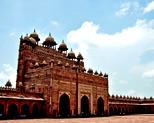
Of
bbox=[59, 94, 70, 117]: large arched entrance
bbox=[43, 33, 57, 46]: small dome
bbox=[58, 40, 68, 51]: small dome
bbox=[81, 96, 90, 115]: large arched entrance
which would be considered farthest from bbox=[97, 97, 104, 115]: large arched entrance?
bbox=[43, 33, 57, 46]: small dome

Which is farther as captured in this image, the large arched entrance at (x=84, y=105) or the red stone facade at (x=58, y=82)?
the large arched entrance at (x=84, y=105)

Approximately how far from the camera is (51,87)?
109ft

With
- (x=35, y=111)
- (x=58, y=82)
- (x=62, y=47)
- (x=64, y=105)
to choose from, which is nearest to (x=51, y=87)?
(x=58, y=82)

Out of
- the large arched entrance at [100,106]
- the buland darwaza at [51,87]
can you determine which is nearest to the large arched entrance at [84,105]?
the buland darwaza at [51,87]

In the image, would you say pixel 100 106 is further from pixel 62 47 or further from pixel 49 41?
pixel 49 41

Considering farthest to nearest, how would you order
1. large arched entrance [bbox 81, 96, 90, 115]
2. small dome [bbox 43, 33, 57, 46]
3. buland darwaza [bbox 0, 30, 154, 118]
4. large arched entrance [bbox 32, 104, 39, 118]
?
small dome [bbox 43, 33, 57, 46] → large arched entrance [bbox 81, 96, 90, 115] → large arched entrance [bbox 32, 104, 39, 118] → buland darwaza [bbox 0, 30, 154, 118]

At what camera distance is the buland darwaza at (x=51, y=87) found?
31280 millimetres

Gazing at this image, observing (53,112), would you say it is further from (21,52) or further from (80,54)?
(80,54)

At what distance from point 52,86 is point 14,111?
7723mm

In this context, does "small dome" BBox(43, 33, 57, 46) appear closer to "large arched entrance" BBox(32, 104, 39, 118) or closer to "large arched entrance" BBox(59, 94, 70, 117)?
"large arched entrance" BBox(59, 94, 70, 117)

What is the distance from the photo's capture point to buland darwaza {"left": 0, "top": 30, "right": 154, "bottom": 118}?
3128cm

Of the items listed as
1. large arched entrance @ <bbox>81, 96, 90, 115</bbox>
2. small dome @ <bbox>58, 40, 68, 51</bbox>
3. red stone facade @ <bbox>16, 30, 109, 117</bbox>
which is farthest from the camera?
small dome @ <bbox>58, 40, 68, 51</bbox>

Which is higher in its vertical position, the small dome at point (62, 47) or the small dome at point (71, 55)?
the small dome at point (62, 47)

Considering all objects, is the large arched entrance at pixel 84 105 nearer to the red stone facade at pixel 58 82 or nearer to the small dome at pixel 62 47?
the red stone facade at pixel 58 82
